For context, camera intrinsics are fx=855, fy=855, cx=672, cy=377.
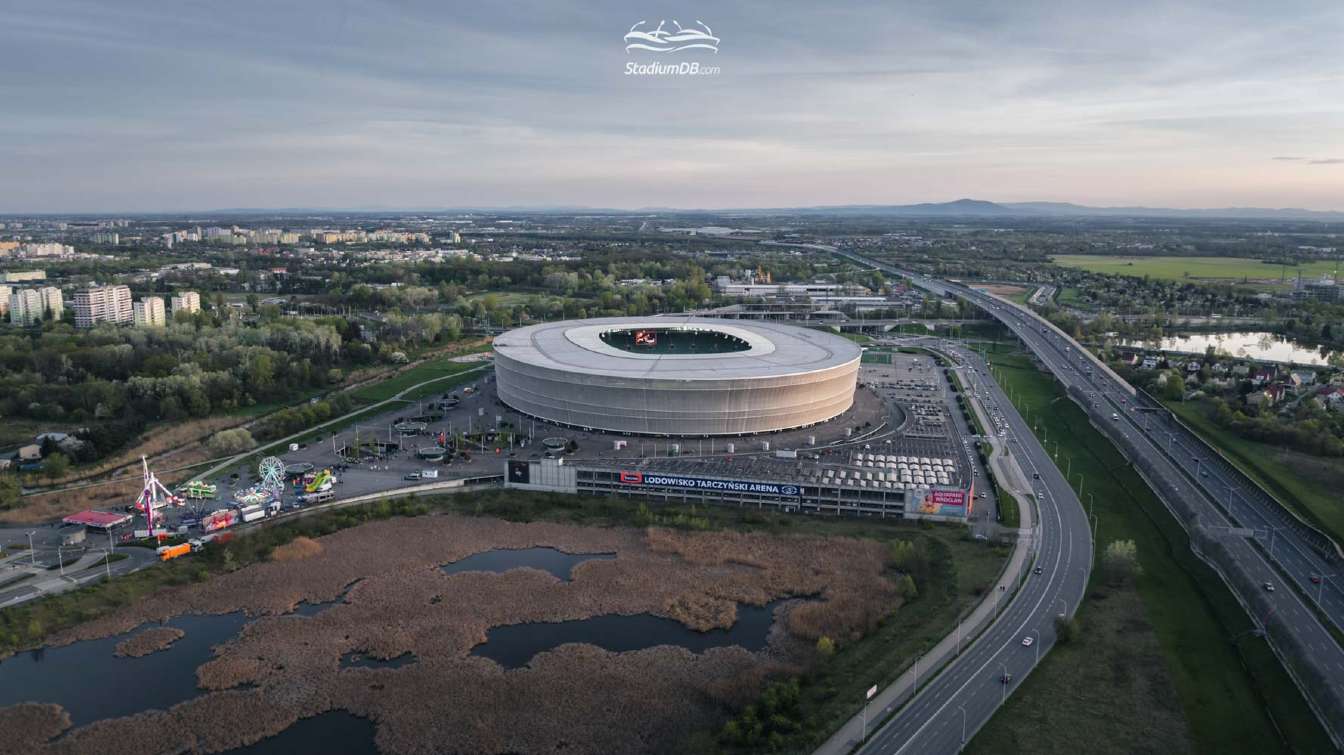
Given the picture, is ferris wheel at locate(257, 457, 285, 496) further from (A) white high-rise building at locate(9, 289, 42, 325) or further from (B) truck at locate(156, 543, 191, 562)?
(A) white high-rise building at locate(9, 289, 42, 325)

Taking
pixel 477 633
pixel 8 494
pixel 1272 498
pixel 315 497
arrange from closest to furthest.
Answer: pixel 477 633, pixel 8 494, pixel 1272 498, pixel 315 497

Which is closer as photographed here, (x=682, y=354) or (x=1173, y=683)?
(x=1173, y=683)

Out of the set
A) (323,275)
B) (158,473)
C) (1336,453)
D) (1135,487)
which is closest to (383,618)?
(158,473)

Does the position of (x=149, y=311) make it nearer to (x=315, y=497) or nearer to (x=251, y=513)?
(x=315, y=497)

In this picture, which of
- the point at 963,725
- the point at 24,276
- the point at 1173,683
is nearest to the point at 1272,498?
the point at 1173,683

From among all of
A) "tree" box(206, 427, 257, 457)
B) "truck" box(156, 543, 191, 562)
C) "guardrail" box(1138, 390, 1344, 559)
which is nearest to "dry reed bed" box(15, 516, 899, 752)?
"truck" box(156, 543, 191, 562)

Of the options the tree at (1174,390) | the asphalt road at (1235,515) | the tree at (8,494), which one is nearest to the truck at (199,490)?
the tree at (8,494)
